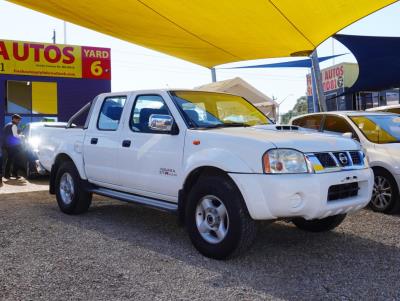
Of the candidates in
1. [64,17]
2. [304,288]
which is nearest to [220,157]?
[304,288]

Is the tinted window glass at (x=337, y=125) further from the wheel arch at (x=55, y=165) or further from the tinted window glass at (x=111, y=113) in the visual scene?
the wheel arch at (x=55, y=165)

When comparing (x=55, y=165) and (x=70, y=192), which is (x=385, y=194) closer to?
(x=70, y=192)

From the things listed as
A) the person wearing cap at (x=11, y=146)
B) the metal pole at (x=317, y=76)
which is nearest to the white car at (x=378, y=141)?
the metal pole at (x=317, y=76)

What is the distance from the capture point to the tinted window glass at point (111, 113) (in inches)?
226

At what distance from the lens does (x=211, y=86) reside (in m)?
17.7

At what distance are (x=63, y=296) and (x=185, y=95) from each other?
2709 mm

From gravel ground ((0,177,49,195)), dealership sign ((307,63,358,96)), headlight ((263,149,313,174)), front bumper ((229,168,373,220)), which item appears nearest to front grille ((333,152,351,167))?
front bumper ((229,168,373,220))

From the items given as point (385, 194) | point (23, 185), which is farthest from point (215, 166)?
point (23, 185)

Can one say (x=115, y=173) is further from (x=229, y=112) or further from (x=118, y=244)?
(x=229, y=112)

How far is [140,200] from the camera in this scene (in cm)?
515

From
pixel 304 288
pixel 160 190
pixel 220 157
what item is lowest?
pixel 304 288

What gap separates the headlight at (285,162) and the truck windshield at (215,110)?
1.06 m

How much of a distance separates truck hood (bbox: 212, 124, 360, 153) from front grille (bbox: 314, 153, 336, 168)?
0.05 meters

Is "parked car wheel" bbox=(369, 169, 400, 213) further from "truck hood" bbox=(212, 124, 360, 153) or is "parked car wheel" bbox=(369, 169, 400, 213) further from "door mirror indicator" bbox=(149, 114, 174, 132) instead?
"door mirror indicator" bbox=(149, 114, 174, 132)
